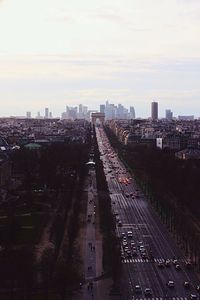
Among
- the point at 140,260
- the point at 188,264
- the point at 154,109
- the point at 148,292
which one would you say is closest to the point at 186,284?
the point at 148,292

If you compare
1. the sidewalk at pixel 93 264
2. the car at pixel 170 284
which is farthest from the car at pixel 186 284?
the sidewalk at pixel 93 264

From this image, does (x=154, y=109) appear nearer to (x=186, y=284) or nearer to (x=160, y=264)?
(x=160, y=264)

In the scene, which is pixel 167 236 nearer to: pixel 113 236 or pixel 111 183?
pixel 113 236

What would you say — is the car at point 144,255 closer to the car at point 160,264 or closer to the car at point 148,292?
the car at point 160,264

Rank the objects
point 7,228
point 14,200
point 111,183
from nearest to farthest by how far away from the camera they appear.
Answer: point 7,228
point 14,200
point 111,183

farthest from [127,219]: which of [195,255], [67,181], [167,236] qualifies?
[67,181]

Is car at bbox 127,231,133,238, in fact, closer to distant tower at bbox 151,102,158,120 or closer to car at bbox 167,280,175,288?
car at bbox 167,280,175,288
